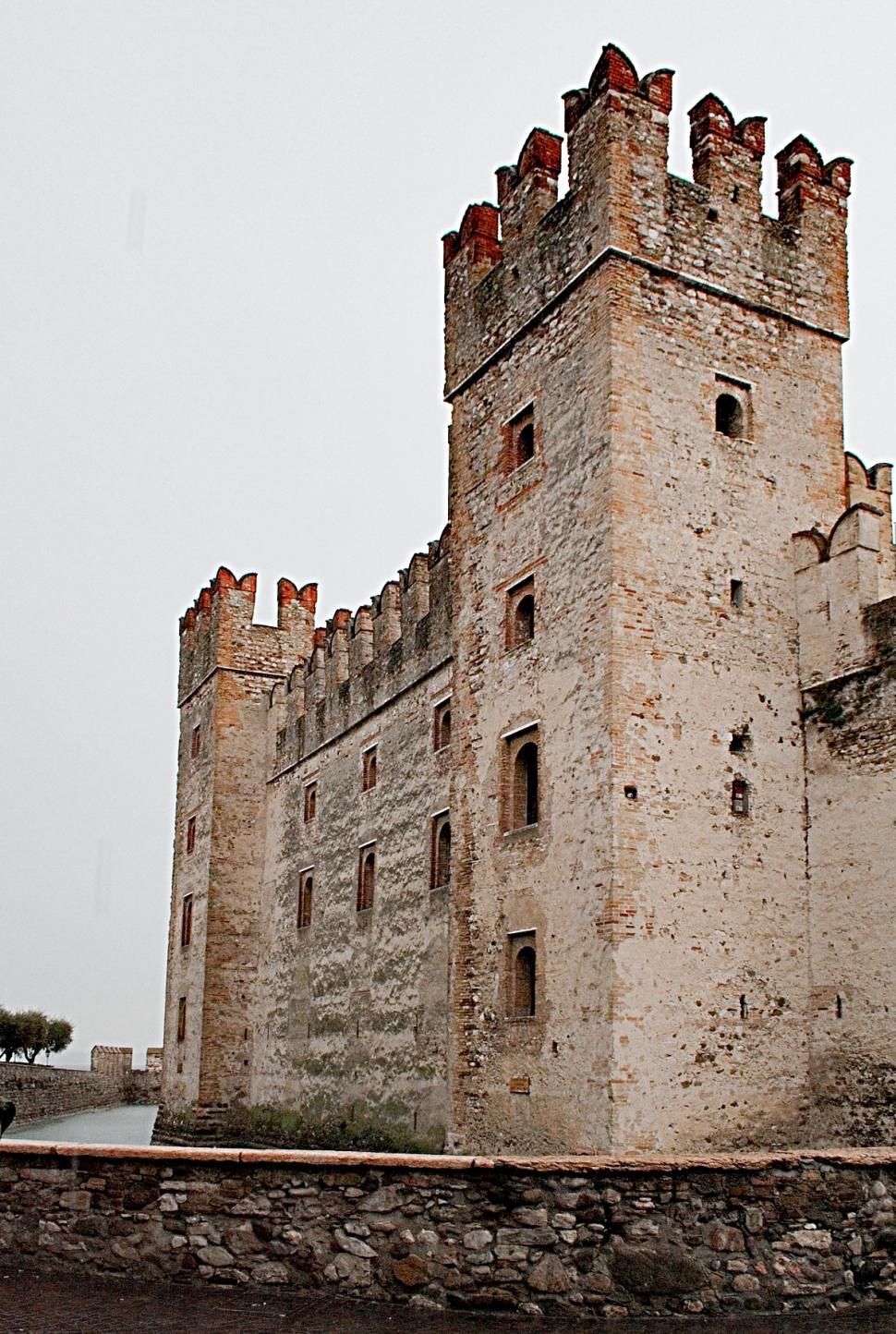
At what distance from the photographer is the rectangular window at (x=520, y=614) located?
16.6 metres

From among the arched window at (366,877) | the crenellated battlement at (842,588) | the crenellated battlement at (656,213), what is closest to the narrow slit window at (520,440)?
the crenellated battlement at (656,213)

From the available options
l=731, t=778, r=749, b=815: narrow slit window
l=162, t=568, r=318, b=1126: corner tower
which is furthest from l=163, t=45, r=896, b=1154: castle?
l=162, t=568, r=318, b=1126: corner tower

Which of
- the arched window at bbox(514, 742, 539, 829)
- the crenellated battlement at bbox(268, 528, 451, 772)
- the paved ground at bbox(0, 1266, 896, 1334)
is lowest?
the paved ground at bbox(0, 1266, 896, 1334)

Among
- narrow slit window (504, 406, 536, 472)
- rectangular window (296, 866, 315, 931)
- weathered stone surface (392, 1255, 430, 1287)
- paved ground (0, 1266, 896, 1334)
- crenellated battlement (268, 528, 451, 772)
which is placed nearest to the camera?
paved ground (0, 1266, 896, 1334)

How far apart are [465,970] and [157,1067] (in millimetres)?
35464

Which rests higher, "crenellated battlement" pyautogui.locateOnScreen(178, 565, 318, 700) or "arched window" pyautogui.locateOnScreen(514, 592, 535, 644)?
"crenellated battlement" pyautogui.locateOnScreen(178, 565, 318, 700)

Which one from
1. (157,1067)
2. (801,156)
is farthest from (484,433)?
(157,1067)

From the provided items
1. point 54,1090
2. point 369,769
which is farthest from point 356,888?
point 54,1090

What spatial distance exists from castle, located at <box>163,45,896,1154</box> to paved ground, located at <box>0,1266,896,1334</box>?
5467 millimetres

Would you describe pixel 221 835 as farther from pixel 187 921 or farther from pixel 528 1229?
pixel 528 1229

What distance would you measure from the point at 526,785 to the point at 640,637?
2612 mm

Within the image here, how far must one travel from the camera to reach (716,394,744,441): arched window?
16.1 metres

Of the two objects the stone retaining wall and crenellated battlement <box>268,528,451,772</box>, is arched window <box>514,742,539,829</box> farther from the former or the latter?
the stone retaining wall

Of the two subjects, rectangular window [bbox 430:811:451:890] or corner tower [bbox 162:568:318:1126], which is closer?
rectangular window [bbox 430:811:451:890]
